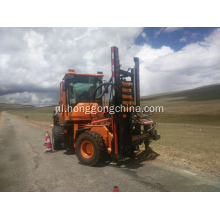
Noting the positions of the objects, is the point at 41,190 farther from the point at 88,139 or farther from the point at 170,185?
the point at 170,185

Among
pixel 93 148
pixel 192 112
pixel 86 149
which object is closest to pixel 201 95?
pixel 192 112

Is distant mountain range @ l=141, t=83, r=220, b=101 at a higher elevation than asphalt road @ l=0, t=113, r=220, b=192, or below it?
higher

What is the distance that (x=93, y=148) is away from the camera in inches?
230

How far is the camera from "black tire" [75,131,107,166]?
18.7 ft

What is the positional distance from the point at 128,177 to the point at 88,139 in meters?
1.85

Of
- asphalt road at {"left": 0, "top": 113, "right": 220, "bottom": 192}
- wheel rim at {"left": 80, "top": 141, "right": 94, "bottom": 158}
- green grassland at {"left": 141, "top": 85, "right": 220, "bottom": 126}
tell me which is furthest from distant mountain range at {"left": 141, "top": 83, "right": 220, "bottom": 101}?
wheel rim at {"left": 80, "top": 141, "right": 94, "bottom": 158}

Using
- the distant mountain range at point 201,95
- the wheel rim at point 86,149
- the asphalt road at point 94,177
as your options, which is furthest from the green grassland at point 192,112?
the wheel rim at point 86,149

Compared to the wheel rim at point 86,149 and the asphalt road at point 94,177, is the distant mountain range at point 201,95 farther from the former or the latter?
the wheel rim at point 86,149

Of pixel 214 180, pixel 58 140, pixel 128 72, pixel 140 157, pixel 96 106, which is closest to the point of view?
pixel 214 180

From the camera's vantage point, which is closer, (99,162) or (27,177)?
(27,177)

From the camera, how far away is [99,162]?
583 cm

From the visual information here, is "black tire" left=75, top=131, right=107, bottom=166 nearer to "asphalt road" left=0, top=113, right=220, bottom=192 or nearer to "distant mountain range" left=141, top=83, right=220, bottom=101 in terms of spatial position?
"asphalt road" left=0, top=113, right=220, bottom=192

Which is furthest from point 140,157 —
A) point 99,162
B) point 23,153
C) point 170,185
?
point 23,153

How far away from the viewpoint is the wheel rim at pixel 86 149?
6197 mm
